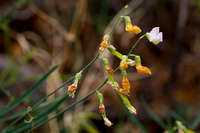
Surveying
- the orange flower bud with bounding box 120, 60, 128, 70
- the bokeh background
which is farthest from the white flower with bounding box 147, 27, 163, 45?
the bokeh background

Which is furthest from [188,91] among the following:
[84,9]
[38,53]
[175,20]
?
[38,53]

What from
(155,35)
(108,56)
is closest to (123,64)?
(155,35)

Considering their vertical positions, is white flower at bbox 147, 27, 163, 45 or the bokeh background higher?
the bokeh background

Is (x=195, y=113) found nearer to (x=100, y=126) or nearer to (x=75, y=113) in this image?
(x=100, y=126)

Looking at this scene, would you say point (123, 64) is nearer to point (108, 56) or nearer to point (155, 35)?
point (155, 35)

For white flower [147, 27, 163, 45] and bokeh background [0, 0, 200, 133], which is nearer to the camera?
white flower [147, 27, 163, 45]

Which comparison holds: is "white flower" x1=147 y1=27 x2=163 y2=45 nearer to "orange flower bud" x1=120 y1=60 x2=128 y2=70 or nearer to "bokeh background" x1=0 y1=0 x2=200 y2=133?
"orange flower bud" x1=120 y1=60 x2=128 y2=70

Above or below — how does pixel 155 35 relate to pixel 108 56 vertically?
below

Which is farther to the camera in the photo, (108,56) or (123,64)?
(108,56)

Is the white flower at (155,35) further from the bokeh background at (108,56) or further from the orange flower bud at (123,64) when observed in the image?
the bokeh background at (108,56)

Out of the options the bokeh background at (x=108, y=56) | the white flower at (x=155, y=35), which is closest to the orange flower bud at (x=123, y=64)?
the white flower at (x=155, y=35)

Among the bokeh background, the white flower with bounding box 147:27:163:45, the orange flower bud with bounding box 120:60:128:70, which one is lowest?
the orange flower bud with bounding box 120:60:128:70
